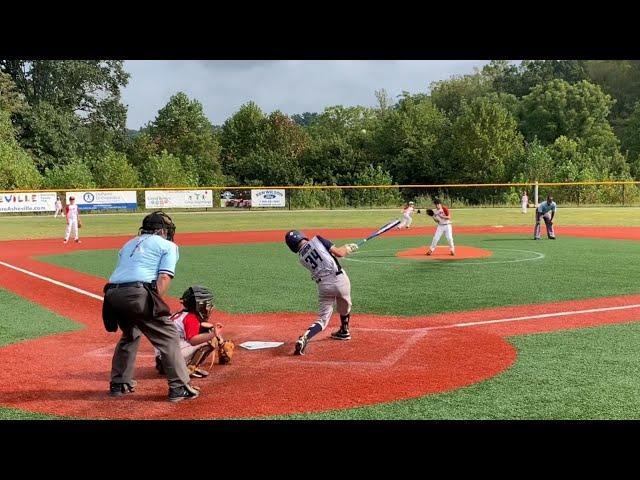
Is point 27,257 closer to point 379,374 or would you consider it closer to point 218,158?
point 379,374

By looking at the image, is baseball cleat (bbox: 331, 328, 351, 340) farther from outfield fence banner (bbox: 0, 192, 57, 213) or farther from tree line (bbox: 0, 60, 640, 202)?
tree line (bbox: 0, 60, 640, 202)

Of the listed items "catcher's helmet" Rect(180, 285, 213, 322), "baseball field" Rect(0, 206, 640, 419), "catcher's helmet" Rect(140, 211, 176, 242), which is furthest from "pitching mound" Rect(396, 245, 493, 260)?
"catcher's helmet" Rect(140, 211, 176, 242)

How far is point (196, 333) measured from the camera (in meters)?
8.02

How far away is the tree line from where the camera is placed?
60406mm

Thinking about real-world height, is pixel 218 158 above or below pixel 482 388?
above

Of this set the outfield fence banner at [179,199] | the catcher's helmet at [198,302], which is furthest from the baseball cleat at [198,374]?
the outfield fence banner at [179,199]

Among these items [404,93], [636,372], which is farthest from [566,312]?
[404,93]

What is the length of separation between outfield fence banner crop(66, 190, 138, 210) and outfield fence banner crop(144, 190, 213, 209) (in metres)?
1.19

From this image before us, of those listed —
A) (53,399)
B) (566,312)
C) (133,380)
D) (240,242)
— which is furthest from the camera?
(240,242)

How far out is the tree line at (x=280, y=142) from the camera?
60406mm

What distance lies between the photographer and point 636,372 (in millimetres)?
7715

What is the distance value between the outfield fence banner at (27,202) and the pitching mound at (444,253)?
112ft

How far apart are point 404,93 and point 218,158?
26884mm

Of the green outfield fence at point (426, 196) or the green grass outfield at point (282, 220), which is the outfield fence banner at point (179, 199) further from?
the green grass outfield at point (282, 220)
